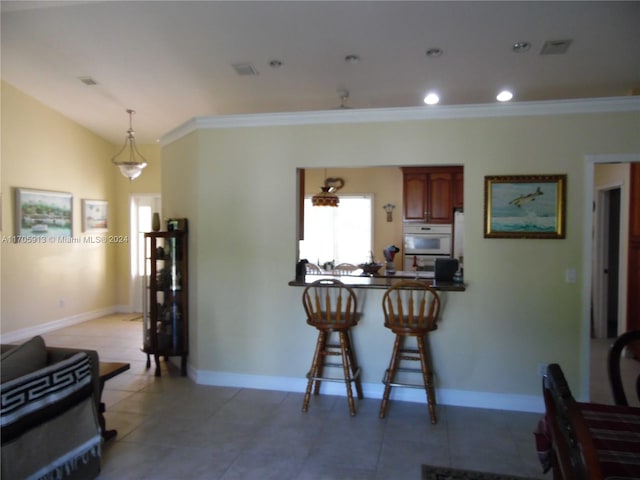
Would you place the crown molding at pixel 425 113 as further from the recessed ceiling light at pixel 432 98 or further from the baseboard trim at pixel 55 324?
the baseboard trim at pixel 55 324

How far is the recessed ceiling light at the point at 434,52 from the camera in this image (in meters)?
3.71

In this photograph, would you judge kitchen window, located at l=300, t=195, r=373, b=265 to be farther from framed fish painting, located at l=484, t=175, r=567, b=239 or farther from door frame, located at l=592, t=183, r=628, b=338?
framed fish painting, located at l=484, t=175, r=567, b=239

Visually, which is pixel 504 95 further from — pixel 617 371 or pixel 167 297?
pixel 167 297

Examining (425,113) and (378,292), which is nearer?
(425,113)

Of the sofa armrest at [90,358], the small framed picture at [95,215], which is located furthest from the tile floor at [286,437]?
the small framed picture at [95,215]

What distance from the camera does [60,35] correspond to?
392cm

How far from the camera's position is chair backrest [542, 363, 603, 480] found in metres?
1.12

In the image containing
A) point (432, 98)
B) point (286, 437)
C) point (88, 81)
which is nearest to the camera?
point (286, 437)

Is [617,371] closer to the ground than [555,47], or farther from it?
closer to the ground

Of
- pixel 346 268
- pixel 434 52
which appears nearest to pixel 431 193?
pixel 346 268

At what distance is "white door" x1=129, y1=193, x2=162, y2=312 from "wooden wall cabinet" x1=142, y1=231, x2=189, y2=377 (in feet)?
9.53

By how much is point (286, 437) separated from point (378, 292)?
137 cm

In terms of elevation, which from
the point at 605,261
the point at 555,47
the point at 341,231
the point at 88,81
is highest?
the point at 88,81

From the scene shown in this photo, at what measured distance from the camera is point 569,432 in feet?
4.14
